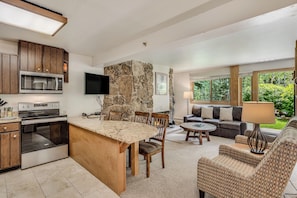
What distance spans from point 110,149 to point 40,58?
2.44 m

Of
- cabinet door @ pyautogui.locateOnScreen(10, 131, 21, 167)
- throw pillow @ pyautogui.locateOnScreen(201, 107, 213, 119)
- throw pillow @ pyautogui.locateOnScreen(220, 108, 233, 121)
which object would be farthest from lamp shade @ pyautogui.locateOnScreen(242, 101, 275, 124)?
cabinet door @ pyautogui.locateOnScreen(10, 131, 21, 167)

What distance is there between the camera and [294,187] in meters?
2.24

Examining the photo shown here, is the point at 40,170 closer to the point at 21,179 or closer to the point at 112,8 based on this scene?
the point at 21,179

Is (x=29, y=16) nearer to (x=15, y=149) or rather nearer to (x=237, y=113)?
(x=15, y=149)

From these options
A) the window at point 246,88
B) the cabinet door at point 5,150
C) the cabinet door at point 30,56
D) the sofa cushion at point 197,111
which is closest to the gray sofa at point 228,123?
the sofa cushion at point 197,111

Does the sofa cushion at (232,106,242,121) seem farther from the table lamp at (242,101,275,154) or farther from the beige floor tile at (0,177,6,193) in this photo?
the beige floor tile at (0,177,6,193)

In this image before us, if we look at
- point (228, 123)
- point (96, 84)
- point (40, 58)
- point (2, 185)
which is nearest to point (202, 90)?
point (228, 123)

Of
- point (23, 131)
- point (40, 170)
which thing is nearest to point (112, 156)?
point (40, 170)

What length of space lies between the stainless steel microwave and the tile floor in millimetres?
1486

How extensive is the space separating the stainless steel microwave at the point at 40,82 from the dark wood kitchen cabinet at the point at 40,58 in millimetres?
91

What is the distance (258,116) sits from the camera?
2.10m

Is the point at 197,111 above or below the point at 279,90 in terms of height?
below

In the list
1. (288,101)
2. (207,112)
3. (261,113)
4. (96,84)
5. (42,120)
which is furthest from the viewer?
(207,112)

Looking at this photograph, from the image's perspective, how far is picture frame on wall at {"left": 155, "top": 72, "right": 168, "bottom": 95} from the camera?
5.68m
